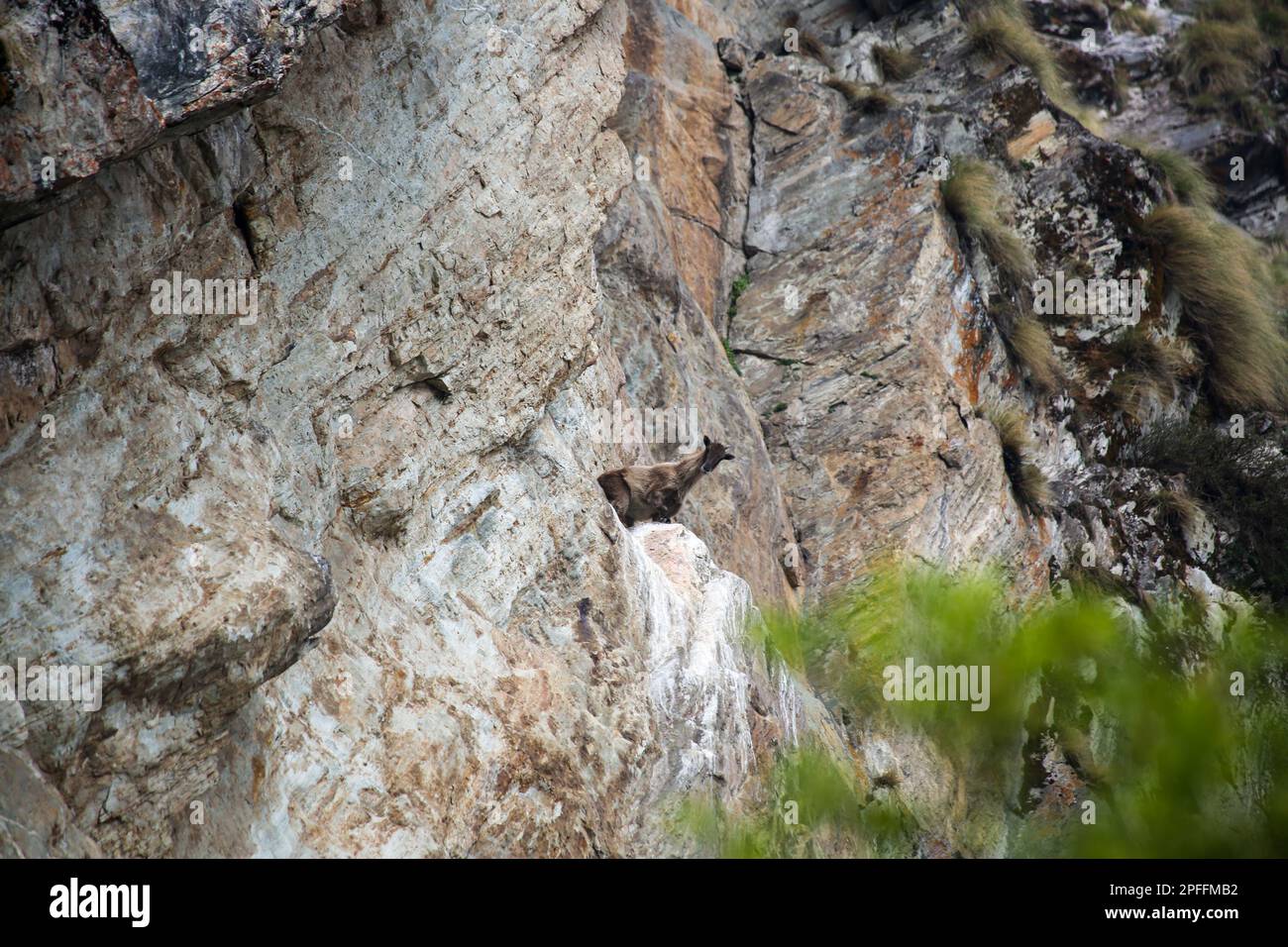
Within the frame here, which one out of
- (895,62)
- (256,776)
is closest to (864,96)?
(895,62)

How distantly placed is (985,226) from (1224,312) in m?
3.35

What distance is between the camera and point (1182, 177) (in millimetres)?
15781

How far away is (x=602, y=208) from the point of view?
852cm

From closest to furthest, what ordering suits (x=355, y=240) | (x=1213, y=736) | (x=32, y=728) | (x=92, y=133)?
(x=92, y=133), (x=32, y=728), (x=355, y=240), (x=1213, y=736)

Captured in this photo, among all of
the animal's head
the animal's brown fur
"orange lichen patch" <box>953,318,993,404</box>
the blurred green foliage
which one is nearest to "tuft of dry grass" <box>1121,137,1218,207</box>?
"orange lichen patch" <box>953,318,993,404</box>

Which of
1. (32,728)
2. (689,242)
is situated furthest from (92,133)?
(689,242)

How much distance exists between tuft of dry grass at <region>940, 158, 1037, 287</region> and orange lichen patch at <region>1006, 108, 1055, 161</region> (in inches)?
43.4

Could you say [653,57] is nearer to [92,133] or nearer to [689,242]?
[689,242]

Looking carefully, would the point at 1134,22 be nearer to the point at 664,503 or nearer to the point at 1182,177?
the point at 1182,177

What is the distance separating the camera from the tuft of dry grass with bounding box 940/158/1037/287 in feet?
44.1

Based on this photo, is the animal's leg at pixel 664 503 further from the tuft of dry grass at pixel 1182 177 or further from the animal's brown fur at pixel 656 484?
the tuft of dry grass at pixel 1182 177

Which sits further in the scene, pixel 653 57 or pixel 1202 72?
pixel 1202 72

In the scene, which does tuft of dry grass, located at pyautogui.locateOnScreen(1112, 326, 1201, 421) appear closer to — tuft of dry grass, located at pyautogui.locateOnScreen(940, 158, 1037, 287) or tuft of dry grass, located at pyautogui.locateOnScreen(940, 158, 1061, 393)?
tuft of dry grass, located at pyautogui.locateOnScreen(940, 158, 1061, 393)
